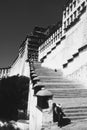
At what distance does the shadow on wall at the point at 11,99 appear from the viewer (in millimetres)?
29791

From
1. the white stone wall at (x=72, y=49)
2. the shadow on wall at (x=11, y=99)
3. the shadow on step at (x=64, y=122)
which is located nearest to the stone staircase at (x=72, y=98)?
the shadow on step at (x=64, y=122)

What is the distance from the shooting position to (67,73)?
1722cm

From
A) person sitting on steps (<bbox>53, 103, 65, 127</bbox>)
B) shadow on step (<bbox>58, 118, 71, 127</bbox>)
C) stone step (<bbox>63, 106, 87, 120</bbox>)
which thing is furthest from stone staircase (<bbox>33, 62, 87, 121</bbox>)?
person sitting on steps (<bbox>53, 103, 65, 127</bbox>)

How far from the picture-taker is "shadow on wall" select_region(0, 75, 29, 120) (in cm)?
2979

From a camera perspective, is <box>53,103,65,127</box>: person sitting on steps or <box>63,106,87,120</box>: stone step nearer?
<box>53,103,65,127</box>: person sitting on steps

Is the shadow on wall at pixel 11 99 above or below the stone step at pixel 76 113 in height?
below

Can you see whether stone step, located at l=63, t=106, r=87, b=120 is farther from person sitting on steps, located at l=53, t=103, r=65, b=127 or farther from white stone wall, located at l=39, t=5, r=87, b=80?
white stone wall, located at l=39, t=5, r=87, b=80

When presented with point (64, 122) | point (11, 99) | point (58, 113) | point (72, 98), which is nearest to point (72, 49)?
point (72, 98)

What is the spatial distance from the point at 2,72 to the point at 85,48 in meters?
88.0

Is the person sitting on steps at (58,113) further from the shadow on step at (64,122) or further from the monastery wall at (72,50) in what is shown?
the monastery wall at (72,50)

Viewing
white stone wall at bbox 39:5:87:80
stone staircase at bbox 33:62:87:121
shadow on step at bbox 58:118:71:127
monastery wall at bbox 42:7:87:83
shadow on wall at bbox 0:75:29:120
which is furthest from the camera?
shadow on wall at bbox 0:75:29:120

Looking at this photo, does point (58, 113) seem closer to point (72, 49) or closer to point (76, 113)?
point (76, 113)

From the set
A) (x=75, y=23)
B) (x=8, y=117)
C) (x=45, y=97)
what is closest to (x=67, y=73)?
(x=75, y=23)

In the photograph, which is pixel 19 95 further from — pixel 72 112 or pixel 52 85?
pixel 72 112
